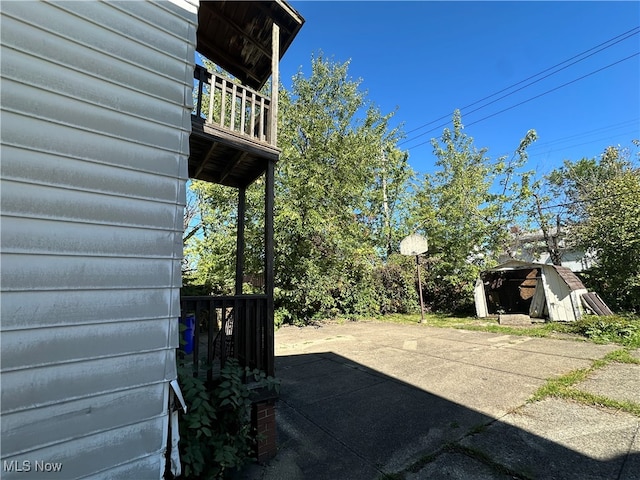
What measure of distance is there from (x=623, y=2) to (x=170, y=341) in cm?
1162

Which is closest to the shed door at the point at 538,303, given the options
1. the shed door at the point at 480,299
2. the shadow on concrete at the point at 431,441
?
the shed door at the point at 480,299

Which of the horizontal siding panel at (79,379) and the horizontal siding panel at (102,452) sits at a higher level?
the horizontal siding panel at (79,379)

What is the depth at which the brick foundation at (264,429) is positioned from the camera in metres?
2.54

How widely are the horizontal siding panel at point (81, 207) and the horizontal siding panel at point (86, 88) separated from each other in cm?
48

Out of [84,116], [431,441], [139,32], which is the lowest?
[431,441]

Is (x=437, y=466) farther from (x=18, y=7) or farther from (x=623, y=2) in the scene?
(x=623, y=2)

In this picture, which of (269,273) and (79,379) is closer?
(79,379)

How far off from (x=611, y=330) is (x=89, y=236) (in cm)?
910

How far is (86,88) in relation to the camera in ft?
5.46

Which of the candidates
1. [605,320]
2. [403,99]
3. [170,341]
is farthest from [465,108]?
[170,341]

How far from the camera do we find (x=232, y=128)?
292 cm

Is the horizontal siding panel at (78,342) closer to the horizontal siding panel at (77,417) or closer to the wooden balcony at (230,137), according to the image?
the horizontal siding panel at (77,417)

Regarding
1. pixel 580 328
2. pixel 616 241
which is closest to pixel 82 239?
pixel 580 328

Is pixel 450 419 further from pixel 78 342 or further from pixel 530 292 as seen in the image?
pixel 530 292
